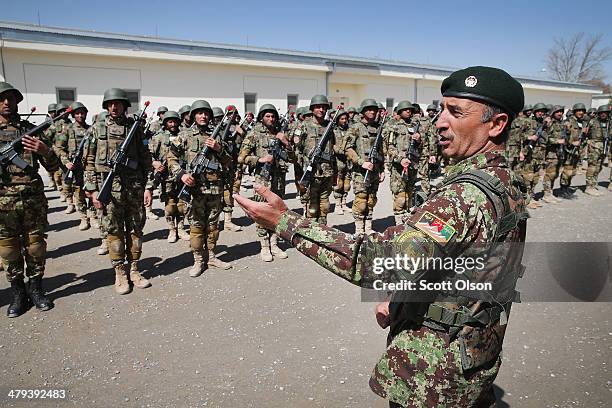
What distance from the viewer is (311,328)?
4.00m

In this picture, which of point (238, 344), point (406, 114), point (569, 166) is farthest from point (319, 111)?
point (569, 166)

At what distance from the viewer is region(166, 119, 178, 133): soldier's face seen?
281 inches

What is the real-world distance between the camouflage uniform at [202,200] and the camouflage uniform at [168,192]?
1035mm

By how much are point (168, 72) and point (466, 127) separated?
1561 cm

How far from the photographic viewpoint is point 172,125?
23.5 feet

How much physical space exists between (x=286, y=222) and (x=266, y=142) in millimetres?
5136

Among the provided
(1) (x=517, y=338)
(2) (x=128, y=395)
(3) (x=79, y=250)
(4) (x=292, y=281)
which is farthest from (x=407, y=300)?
(3) (x=79, y=250)

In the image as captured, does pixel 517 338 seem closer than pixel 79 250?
Yes

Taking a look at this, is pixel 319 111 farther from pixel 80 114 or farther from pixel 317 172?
pixel 80 114

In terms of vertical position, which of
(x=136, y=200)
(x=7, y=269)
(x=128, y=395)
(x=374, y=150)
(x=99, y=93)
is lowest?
(x=128, y=395)

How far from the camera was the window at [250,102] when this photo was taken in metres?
17.2

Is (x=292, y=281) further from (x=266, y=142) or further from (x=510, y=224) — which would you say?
(x=510, y=224)

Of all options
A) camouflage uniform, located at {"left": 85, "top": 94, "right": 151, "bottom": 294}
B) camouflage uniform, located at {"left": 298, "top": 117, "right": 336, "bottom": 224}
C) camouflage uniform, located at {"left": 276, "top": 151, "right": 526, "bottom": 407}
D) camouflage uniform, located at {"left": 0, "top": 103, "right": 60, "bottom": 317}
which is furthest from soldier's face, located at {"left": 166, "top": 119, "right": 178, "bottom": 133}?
camouflage uniform, located at {"left": 276, "top": 151, "right": 526, "bottom": 407}

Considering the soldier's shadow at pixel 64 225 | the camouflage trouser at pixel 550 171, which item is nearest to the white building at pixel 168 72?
the soldier's shadow at pixel 64 225
